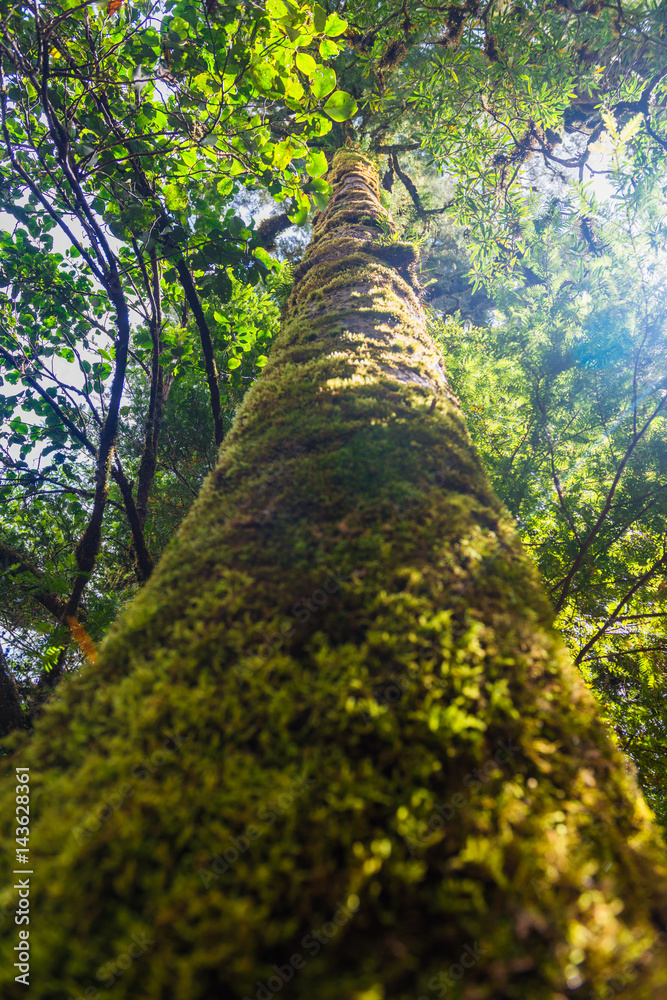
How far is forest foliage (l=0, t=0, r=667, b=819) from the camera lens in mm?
2879

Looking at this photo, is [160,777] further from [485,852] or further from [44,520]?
[44,520]

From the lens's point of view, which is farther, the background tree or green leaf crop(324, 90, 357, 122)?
green leaf crop(324, 90, 357, 122)

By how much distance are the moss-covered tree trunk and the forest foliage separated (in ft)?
7.27

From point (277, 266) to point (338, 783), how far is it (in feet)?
21.0

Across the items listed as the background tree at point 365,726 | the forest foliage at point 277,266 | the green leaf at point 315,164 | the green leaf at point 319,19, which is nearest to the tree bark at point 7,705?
the forest foliage at point 277,266

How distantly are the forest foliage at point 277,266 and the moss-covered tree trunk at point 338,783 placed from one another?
7.27 ft

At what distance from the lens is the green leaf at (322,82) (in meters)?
2.42

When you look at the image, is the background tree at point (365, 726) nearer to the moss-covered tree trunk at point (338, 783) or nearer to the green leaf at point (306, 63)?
the moss-covered tree trunk at point (338, 783)

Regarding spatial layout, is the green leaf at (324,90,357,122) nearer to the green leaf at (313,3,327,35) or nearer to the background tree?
the green leaf at (313,3,327,35)

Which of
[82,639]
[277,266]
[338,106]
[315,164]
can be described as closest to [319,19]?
[338,106]

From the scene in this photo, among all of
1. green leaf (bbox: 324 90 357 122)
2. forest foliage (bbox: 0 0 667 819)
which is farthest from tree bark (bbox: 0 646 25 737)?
green leaf (bbox: 324 90 357 122)

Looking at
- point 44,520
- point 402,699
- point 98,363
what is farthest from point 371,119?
point 402,699

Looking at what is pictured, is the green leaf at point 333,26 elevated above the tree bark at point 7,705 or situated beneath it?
elevated above

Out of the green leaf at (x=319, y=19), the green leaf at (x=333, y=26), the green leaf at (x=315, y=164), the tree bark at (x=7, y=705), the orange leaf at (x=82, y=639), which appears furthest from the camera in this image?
the orange leaf at (x=82, y=639)
